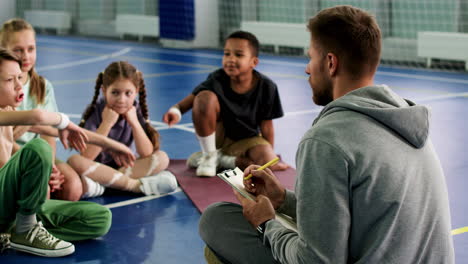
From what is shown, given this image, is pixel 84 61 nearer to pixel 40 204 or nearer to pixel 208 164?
pixel 208 164

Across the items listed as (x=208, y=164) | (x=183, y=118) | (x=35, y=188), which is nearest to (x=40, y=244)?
(x=35, y=188)

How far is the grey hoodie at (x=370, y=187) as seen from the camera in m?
1.29

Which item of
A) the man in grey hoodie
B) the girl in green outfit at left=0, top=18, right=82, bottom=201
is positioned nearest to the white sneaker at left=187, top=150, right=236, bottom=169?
the girl in green outfit at left=0, top=18, right=82, bottom=201

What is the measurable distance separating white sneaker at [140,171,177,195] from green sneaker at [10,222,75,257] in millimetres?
744

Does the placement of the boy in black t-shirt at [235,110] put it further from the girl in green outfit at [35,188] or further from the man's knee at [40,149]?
the man's knee at [40,149]

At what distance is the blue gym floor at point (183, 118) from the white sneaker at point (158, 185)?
0.04m

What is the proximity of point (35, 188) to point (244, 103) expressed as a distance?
1479mm

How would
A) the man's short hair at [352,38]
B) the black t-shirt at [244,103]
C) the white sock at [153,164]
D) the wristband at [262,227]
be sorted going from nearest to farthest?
the man's short hair at [352,38] → the wristband at [262,227] → the white sock at [153,164] → the black t-shirt at [244,103]

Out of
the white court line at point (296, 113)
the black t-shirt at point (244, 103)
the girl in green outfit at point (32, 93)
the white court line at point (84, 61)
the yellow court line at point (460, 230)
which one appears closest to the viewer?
the yellow court line at point (460, 230)

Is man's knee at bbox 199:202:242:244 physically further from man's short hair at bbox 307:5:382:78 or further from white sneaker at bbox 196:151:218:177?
white sneaker at bbox 196:151:218:177

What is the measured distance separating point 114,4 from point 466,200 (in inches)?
431

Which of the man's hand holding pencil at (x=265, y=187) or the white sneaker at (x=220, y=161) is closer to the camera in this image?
the man's hand holding pencil at (x=265, y=187)

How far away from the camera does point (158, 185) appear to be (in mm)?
3057

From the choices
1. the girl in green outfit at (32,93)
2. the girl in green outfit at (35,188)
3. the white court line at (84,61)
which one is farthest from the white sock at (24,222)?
the white court line at (84,61)
